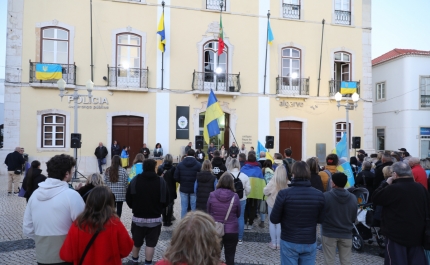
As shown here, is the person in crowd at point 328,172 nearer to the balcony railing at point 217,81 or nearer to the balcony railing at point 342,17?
the balcony railing at point 217,81

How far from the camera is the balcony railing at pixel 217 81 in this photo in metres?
18.9

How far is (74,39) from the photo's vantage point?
1738cm

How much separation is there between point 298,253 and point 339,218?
0.89 meters

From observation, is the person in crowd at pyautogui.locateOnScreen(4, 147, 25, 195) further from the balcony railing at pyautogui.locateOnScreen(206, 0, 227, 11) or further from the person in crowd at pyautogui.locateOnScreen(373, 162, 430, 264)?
the balcony railing at pyautogui.locateOnScreen(206, 0, 227, 11)

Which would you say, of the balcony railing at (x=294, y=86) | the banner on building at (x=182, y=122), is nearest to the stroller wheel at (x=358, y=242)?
the banner on building at (x=182, y=122)

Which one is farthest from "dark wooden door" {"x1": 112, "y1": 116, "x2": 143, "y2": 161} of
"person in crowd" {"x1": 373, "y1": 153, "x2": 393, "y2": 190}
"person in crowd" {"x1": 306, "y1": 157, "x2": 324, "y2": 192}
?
"person in crowd" {"x1": 306, "y1": 157, "x2": 324, "y2": 192}

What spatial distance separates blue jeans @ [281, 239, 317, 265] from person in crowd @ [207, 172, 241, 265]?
0.91m

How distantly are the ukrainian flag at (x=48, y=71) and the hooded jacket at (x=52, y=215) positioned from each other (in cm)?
1445

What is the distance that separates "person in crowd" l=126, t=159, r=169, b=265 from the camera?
527 centimetres

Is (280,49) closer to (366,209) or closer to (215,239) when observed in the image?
(366,209)

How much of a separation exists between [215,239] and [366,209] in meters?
5.63

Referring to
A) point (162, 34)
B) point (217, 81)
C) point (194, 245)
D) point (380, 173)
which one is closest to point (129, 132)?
point (162, 34)

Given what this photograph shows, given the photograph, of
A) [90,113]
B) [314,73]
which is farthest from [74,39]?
[314,73]

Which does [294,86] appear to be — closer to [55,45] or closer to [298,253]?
[55,45]
